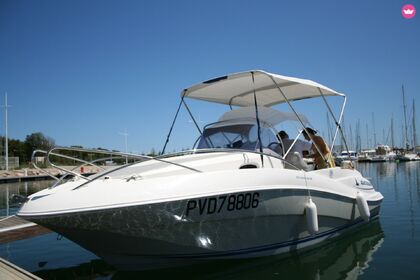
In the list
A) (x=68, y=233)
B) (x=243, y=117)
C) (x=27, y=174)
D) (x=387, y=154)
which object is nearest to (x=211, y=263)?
(x=68, y=233)

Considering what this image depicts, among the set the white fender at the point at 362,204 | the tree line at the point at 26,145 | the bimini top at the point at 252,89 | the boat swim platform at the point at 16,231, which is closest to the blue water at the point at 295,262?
the boat swim platform at the point at 16,231

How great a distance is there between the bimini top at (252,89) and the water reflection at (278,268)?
326 cm

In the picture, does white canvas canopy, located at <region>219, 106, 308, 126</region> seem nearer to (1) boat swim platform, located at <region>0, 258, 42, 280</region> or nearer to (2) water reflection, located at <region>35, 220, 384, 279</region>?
(2) water reflection, located at <region>35, 220, 384, 279</region>

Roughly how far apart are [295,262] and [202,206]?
7.66 feet

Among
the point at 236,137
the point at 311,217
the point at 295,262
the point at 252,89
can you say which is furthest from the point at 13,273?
the point at 252,89

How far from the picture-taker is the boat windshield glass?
7637 mm

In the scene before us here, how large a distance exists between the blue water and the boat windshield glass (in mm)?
2244

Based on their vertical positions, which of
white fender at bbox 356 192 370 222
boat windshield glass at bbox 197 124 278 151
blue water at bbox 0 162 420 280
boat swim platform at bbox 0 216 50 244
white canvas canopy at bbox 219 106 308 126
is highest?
white canvas canopy at bbox 219 106 308 126

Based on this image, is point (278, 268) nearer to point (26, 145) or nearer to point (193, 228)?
point (193, 228)

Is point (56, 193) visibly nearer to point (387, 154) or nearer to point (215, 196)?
point (215, 196)

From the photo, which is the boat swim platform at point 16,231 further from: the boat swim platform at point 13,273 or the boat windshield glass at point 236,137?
the boat windshield glass at point 236,137

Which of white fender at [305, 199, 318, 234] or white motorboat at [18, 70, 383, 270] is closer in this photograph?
white motorboat at [18, 70, 383, 270]

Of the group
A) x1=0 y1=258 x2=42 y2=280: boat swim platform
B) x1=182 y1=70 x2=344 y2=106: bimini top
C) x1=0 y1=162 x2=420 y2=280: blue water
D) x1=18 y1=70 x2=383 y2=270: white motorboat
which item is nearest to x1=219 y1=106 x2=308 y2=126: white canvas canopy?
x1=18 y1=70 x2=383 y2=270: white motorboat

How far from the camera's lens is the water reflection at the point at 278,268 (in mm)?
5941
